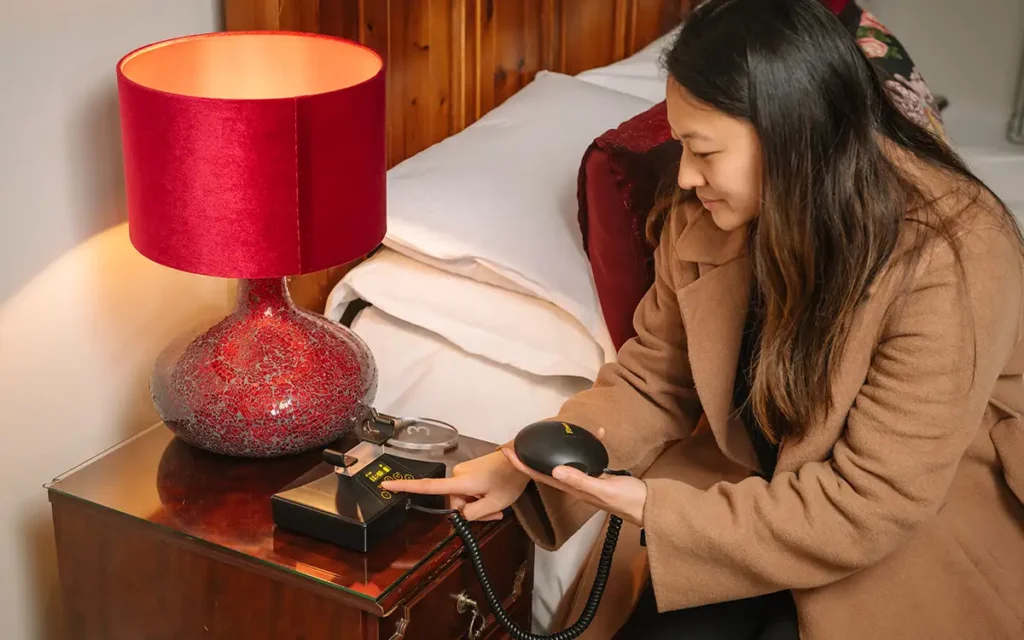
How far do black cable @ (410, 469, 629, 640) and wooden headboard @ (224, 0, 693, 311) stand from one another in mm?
566

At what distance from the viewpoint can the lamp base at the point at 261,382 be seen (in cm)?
126

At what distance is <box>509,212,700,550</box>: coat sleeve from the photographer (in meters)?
1.29

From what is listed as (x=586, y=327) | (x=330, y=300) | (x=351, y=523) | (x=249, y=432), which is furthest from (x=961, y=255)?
(x=330, y=300)

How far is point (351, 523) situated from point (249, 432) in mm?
193

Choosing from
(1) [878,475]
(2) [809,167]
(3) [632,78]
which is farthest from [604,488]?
(3) [632,78]

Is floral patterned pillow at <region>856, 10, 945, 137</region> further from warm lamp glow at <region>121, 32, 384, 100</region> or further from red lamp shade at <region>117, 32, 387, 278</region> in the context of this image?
red lamp shade at <region>117, 32, 387, 278</region>

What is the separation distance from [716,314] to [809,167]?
251mm

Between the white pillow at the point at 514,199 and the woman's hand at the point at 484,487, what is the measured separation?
1.01 feet

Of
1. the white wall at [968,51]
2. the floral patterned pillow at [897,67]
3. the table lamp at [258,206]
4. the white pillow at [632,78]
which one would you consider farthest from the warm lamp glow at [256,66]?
the white wall at [968,51]

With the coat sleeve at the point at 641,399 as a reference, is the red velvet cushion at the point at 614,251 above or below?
above

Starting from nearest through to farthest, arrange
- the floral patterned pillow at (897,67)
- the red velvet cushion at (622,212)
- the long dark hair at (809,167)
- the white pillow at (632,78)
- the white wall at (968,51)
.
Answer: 1. the long dark hair at (809,167)
2. the red velvet cushion at (622,212)
3. the floral patterned pillow at (897,67)
4. the white pillow at (632,78)
5. the white wall at (968,51)

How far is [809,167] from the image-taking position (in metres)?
1.07

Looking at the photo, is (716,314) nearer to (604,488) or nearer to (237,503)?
(604,488)

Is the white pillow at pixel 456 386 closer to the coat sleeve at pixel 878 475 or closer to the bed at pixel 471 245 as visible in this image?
the bed at pixel 471 245
